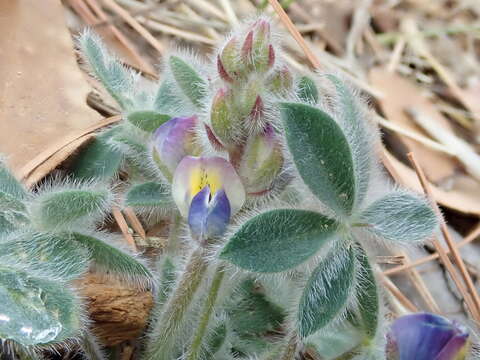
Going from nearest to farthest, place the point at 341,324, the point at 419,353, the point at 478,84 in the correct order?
the point at 419,353 < the point at 341,324 < the point at 478,84

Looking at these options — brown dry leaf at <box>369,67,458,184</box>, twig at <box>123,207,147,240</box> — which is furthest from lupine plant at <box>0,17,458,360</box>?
brown dry leaf at <box>369,67,458,184</box>

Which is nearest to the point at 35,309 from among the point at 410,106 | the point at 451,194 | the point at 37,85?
the point at 37,85

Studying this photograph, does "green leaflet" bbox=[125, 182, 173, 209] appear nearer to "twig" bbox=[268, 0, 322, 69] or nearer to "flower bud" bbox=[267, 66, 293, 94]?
"flower bud" bbox=[267, 66, 293, 94]

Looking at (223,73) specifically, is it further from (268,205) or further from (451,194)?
(451,194)

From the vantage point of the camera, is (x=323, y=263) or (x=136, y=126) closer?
(x=323, y=263)

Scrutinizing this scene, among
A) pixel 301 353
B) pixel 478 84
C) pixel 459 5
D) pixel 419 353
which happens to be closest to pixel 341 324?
pixel 301 353

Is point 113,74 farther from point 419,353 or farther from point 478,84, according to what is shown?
point 478,84
